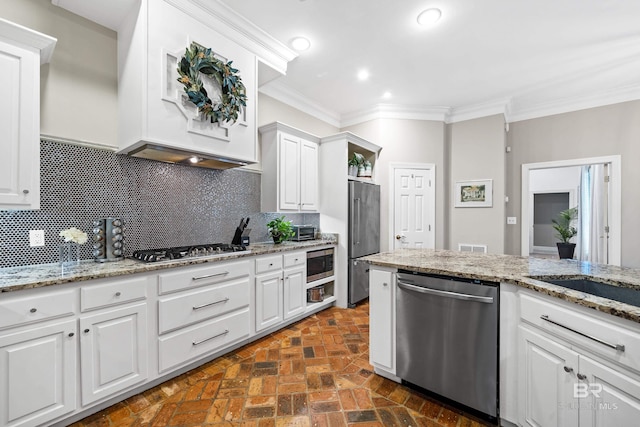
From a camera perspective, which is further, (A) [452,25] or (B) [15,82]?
(A) [452,25]

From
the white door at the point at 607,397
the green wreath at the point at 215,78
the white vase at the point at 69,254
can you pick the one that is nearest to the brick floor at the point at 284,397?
the white door at the point at 607,397

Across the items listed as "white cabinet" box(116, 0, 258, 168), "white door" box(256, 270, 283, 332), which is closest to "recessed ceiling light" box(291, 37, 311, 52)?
"white cabinet" box(116, 0, 258, 168)

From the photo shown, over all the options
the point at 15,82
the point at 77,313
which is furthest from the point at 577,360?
the point at 15,82

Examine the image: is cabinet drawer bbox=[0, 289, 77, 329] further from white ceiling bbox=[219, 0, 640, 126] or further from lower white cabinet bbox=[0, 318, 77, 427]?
white ceiling bbox=[219, 0, 640, 126]

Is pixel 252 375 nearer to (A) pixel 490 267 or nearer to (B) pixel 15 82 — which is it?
(A) pixel 490 267

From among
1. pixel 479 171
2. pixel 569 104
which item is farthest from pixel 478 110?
pixel 569 104

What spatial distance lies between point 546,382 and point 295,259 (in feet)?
7.44

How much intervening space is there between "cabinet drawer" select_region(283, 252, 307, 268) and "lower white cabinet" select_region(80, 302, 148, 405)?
55.1 inches

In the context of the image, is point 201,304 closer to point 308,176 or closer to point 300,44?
point 308,176

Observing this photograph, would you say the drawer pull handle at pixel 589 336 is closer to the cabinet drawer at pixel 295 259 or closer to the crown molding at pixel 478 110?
the cabinet drawer at pixel 295 259

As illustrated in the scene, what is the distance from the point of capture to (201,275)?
2184mm

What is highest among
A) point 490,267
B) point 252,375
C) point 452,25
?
point 452,25

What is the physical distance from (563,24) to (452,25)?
103cm

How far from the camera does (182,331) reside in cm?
→ 208
